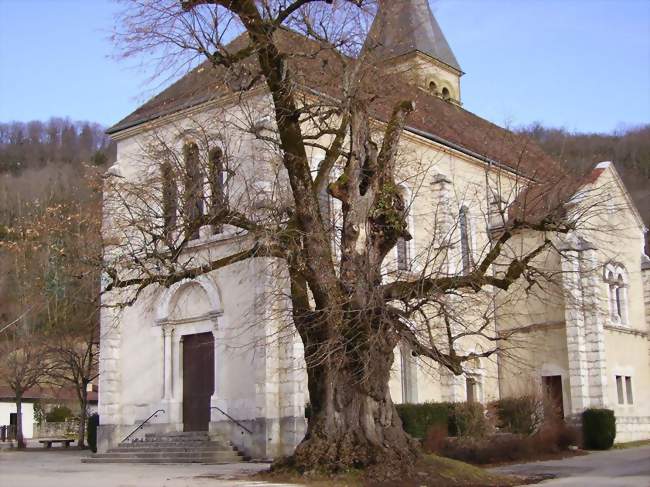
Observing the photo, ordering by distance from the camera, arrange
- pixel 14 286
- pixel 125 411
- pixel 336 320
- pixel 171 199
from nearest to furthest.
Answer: pixel 336 320, pixel 171 199, pixel 125 411, pixel 14 286

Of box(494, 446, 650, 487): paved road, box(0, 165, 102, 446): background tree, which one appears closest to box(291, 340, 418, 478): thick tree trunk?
box(494, 446, 650, 487): paved road

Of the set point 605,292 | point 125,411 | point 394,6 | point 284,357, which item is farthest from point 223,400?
point 605,292

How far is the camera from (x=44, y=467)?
68.9 ft

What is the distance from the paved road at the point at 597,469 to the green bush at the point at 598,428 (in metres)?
1.53

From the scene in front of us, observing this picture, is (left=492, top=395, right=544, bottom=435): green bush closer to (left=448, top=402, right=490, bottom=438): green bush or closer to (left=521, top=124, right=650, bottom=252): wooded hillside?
(left=448, top=402, right=490, bottom=438): green bush

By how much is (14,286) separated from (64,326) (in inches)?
371

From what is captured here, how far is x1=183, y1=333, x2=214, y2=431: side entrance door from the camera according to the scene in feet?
78.9

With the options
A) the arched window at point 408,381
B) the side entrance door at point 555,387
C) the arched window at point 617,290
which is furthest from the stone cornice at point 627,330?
the arched window at point 408,381

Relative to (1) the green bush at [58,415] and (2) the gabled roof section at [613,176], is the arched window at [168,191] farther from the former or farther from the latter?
(1) the green bush at [58,415]

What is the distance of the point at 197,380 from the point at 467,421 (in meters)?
8.27

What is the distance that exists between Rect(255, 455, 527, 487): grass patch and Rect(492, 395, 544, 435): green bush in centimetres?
947

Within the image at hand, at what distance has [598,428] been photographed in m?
26.4

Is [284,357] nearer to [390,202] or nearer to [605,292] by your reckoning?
[390,202]

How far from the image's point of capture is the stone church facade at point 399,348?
21.5 metres
